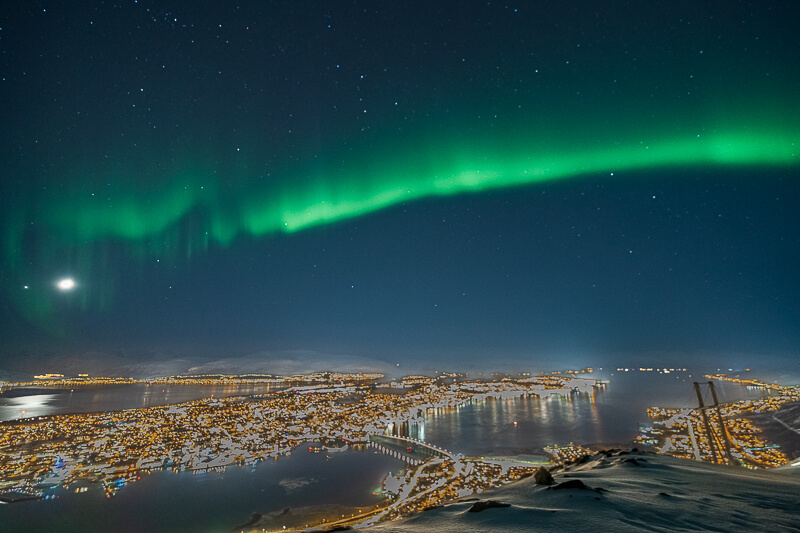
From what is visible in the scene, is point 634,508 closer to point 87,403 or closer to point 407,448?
point 407,448

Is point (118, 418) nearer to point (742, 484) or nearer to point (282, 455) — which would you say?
point (282, 455)

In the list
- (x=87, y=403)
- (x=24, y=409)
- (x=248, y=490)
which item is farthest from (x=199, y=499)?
(x=24, y=409)

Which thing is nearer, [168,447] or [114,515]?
[114,515]

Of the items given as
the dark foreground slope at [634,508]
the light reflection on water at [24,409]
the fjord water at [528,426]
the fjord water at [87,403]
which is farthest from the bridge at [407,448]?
the light reflection on water at [24,409]

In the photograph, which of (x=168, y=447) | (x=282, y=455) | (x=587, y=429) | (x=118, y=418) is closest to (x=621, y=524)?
(x=282, y=455)

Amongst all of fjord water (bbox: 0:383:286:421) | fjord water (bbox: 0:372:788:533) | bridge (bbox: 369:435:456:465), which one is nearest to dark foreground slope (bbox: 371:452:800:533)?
fjord water (bbox: 0:372:788:533)
